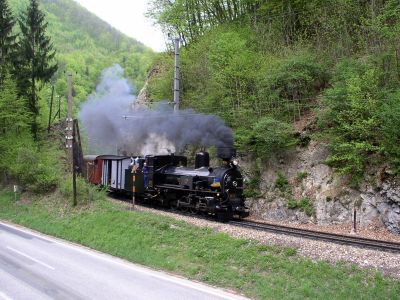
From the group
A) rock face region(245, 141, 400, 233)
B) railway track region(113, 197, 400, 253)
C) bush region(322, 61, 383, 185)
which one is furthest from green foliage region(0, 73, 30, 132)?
bush region(322, 61, 383, 185)

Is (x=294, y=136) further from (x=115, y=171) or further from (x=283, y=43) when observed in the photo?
(x=115, y=171)

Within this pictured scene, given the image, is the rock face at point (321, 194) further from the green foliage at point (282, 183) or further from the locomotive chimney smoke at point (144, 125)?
the locomotive chimney smoke at point (144, 125)

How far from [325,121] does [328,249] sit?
322 inches

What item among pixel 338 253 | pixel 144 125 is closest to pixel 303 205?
pixel 338 253

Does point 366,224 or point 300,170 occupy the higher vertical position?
point 300,170

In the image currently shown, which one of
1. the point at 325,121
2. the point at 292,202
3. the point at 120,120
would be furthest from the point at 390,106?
the point at 120,120

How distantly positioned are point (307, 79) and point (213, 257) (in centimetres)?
1180

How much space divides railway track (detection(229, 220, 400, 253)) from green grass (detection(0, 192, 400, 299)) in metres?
2.50

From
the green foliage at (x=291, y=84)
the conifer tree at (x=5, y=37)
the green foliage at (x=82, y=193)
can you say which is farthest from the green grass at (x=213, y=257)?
the conifer tree at (x=5, y=37)

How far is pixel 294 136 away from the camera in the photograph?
19859mm

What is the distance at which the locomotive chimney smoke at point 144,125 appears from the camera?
63.0 feet

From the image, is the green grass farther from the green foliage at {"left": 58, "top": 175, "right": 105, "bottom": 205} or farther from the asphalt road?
the green foliage at {"left": 58, "top": 175, "right": 105, "bottom": 205}

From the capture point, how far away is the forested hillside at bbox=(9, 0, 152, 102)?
328 feet

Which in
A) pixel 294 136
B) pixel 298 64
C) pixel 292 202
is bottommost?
pixel 292 202
